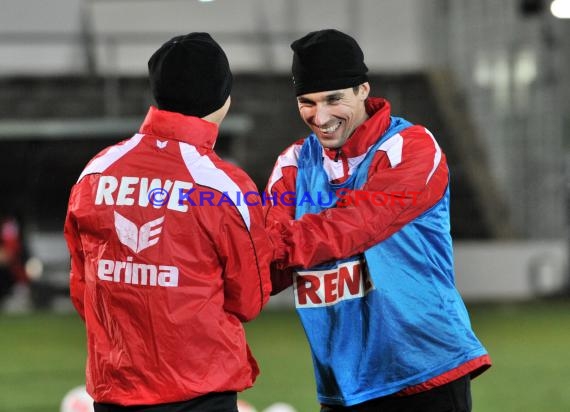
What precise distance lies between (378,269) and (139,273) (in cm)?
80

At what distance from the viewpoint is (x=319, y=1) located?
18656 millimetres

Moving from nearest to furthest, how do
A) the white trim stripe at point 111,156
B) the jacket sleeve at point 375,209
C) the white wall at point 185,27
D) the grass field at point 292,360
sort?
the white trim stripe at point 111,156
the jacket sleeve at point 375,209
the grass field at point 292,360
the white wall at point 185,27

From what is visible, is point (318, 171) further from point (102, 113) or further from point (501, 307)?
point (102, 113)

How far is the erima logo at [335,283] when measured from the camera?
3.18 metres

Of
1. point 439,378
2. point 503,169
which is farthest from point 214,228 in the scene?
point 503,169

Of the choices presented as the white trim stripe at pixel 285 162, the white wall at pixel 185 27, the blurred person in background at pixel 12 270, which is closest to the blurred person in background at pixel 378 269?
the white trim stripe at pixel 285 162

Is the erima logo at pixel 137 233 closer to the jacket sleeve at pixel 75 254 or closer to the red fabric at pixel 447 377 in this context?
the jacket sleeve at pixel 75 254

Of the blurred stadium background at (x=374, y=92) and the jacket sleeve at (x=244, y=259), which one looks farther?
the blurred stadium background at (x=374, y=92)

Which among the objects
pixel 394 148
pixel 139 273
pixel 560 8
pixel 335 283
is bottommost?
pixel 335 283

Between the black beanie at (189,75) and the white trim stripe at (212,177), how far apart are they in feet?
0.43

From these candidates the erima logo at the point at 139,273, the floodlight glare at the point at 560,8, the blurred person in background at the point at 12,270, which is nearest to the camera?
the erima logo at the point at 139,273

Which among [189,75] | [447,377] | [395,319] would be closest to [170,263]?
[189,75]

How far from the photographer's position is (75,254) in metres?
2.97

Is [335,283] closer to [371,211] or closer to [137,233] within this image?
[371,211]
